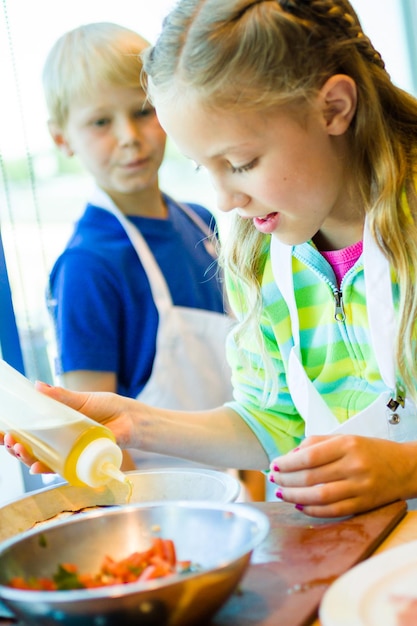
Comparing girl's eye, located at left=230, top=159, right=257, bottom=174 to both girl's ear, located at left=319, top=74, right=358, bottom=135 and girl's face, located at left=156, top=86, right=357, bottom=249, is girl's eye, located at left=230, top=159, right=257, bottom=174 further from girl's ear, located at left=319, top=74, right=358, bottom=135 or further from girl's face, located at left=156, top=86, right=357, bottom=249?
girl's ear, located at left=319, top=74, right=358, bottom=135

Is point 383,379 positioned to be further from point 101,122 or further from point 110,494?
point 101,122

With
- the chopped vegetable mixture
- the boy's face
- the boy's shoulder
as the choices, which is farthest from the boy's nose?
the chopped vegetable mixture

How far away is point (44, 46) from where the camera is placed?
6.23 feet

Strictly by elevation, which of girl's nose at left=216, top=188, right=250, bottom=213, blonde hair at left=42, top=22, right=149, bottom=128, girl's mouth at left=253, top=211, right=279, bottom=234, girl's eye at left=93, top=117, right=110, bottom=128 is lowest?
girl's mouth at left=253, top=211, right=279, bottom=234

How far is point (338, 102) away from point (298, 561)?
0.57 metres

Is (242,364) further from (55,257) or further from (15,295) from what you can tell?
(55,257)

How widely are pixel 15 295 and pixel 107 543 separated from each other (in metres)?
0.91

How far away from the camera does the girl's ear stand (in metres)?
1.08

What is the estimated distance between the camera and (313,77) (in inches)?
42.0

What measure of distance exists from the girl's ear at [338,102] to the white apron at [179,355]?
0.81 metres

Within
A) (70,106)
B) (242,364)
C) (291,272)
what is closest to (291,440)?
(242,364)

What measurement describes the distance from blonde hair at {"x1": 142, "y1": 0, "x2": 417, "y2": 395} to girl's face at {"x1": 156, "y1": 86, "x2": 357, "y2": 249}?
0.9 inches

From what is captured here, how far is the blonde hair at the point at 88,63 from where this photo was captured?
1.85 metres

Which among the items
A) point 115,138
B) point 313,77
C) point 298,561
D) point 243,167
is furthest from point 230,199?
point 115,138
